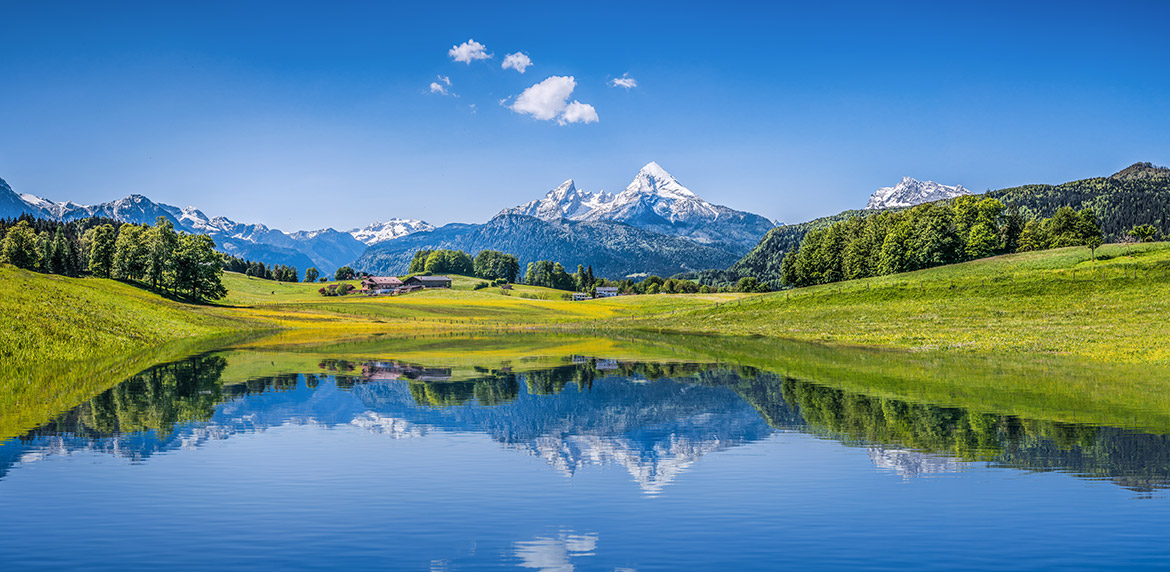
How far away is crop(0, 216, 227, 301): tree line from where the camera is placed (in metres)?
115

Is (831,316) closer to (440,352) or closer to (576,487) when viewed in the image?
(440,352)

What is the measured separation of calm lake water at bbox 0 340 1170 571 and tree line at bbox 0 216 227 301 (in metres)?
99.1

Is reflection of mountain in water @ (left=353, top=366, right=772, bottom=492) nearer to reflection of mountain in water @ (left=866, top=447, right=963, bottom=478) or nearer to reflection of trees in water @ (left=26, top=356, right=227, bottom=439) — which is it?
reflection of mountain in water @ (left=866, top=447, right=963, bottom=478)

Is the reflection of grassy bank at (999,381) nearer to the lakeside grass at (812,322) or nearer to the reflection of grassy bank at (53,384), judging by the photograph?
the lakeside grass at (812,322)

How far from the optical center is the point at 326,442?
22.1m

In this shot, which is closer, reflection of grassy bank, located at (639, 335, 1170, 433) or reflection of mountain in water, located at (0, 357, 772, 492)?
reflection of mountain in water, located at (0, 357, 772, 492)

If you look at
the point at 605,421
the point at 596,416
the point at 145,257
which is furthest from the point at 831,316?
the point at 145,257

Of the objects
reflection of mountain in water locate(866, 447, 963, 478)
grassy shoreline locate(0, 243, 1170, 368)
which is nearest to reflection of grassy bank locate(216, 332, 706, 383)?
grassy shoreline locate(0, 243, 1170, 368)

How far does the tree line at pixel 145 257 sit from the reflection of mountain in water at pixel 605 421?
283ft

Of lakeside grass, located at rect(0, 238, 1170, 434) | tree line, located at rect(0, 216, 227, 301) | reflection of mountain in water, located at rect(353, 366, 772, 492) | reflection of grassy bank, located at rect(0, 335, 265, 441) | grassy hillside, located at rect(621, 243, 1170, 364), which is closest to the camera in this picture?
reflection of mountain in water, located at rect(353, 366, 772, 492)

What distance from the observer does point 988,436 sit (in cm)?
2125

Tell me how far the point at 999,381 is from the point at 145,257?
126874mm

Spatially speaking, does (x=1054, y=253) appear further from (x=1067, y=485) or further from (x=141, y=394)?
(x=141, y=394)

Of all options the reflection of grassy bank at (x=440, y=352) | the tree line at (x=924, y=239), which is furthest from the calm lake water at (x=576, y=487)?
the tree line at (x=924, y=239)
